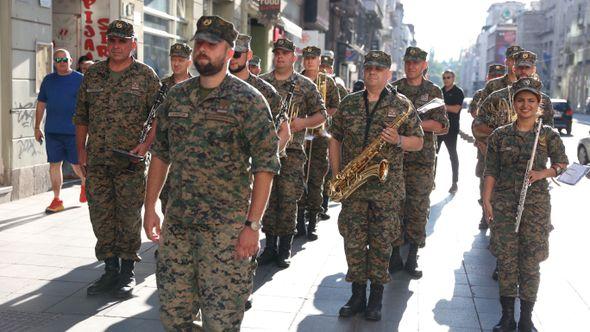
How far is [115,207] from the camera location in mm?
5941

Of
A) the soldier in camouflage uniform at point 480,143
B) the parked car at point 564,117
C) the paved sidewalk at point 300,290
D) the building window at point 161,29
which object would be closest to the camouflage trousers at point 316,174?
the paved sidewalk at point 300,290

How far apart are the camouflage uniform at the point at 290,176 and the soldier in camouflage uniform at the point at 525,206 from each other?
227 centimetres

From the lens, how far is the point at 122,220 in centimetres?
591

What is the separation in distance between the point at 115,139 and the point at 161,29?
1050cm

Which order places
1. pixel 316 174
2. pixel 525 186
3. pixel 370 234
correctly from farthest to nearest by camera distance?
pixel 316 174
pixel 370 234
pixel 525 186

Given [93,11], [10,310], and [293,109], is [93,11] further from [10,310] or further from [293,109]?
[10,310]

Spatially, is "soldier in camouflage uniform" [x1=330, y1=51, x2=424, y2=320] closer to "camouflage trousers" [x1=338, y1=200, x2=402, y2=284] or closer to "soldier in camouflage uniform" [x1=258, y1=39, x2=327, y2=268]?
"camouflage trousers" [x1=338, y1=200, x2=402, y2=284]

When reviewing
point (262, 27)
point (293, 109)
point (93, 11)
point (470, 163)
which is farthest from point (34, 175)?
point (262, 27)

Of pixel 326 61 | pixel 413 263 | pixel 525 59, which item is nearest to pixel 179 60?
pixel 413 263

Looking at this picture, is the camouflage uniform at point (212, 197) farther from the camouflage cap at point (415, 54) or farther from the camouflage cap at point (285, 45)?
the camouflage cap at point (415, 54)

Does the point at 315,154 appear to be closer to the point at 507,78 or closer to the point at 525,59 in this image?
the point at 507,78

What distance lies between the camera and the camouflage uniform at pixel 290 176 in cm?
720

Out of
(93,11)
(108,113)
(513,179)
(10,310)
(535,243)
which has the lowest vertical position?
(10,310)

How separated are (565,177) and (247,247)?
9.05 feet
